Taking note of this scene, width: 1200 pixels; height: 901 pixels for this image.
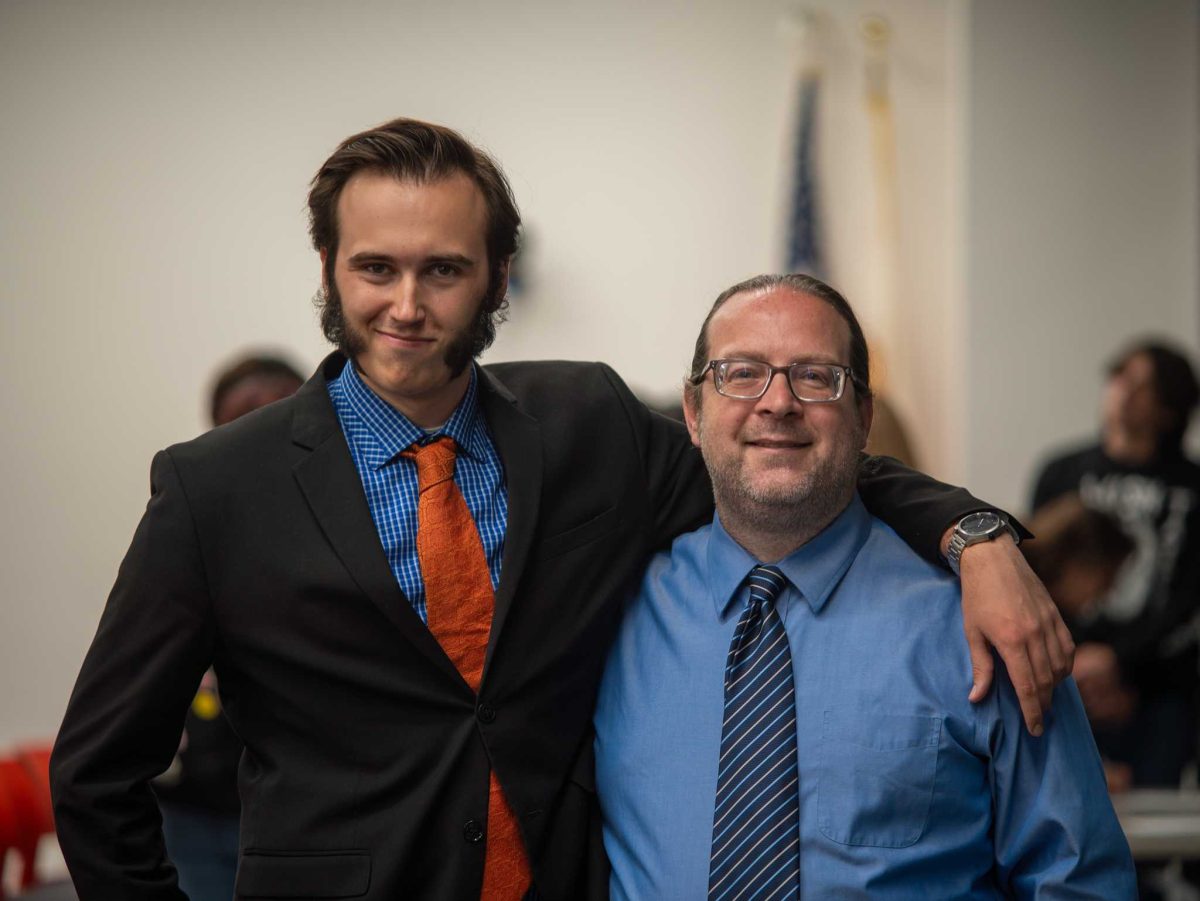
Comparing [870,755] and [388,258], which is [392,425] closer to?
[388,258]

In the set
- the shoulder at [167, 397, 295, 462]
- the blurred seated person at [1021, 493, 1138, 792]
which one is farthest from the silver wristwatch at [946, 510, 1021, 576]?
the blurred seated person at [1021, 493, 1138, 792]

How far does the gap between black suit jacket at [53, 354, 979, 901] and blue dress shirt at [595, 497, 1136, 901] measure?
123 mm

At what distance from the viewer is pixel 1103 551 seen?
3.42 metres

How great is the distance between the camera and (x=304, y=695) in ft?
5.16

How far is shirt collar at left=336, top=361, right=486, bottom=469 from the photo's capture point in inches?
65.2

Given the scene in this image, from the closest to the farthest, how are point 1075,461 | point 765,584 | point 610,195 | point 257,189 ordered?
point 765,584, point 1075,461, point 257,189, point 610,195

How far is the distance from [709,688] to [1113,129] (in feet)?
12.9

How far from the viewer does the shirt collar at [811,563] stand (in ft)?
5.73

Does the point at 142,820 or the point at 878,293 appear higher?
the point at 878,293

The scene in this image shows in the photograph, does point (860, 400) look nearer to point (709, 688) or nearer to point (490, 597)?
point (709, 688)

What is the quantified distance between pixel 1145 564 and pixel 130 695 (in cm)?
341

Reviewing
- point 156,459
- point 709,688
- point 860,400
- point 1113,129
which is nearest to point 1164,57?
point 1113,129

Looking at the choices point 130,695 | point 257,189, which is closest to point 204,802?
point 130,695

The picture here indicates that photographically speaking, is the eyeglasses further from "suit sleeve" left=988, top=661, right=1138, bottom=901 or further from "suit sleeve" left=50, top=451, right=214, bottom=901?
"suit sleeve" left=50, top=451, right=214, bottom=901
